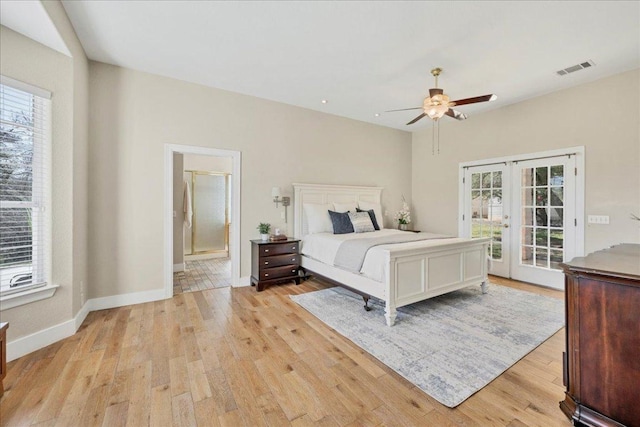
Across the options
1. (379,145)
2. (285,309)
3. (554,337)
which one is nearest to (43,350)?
(285,309)

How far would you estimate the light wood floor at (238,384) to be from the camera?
1637 millimetres

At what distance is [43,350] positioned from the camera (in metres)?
2.36

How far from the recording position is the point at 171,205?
12.3 ft

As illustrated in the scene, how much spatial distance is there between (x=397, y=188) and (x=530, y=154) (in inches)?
95.8

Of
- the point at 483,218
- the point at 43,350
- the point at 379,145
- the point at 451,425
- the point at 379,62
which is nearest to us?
the point at 451,425

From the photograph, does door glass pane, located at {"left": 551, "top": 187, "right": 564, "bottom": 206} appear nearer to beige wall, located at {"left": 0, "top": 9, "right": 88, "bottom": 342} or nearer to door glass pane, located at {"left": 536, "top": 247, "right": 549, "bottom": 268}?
door glass pane, located at {"left": 536, "top": 247, "right": 549, "bottom": 268}

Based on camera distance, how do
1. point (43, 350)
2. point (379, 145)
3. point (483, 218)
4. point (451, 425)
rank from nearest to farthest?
point (451, 425) < point (43, 350) < point (483, 218) < point (379, 145)

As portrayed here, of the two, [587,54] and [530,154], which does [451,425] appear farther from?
[530,154]

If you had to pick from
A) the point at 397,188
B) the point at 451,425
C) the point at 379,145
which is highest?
the point at 379,145

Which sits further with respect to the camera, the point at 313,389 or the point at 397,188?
the point at 397,188

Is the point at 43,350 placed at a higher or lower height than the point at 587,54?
lower

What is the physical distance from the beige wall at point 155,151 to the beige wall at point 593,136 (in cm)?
286

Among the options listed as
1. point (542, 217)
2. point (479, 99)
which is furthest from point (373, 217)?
point (542, 217)

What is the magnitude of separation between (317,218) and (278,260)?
0.95m
